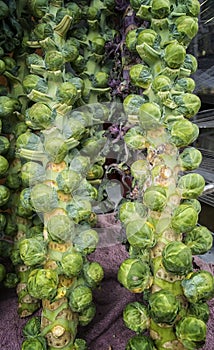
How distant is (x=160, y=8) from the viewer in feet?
2.40

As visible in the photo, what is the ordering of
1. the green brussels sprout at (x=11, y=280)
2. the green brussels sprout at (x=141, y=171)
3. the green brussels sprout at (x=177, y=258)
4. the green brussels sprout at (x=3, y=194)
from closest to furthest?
the green brussels sprout at (x=177, y=258) < the green brussels sprout at (x=141, y=171) < the green brussels sprout at (x=3, y=194) < the green brussels sprout at (x=11, y=280)

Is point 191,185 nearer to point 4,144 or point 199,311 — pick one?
point 199,311

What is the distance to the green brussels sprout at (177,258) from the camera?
0.68 meters

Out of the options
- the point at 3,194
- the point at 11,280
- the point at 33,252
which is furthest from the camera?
the point at 11,280

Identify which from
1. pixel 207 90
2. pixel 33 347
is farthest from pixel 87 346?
pixel 207 90

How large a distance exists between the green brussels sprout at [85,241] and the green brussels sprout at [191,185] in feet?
0.62

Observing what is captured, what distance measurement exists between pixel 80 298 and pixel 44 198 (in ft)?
0.63

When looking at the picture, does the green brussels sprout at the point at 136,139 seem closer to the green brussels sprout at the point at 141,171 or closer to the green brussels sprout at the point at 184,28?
the green brussels sprout at the point at 141,171

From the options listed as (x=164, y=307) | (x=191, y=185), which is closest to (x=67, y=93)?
(x=191, y=185)

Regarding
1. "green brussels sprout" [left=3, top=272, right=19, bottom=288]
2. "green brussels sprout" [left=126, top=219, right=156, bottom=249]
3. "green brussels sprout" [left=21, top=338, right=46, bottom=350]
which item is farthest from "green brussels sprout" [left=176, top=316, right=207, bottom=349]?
"green brussels sprout" [left=3, top=272, right=19, bottom=288]

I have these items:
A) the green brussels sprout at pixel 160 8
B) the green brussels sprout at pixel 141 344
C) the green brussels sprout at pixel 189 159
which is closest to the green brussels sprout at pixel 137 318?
the green brussels sprout at pixel 141 344

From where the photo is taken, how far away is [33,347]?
2.46 feet

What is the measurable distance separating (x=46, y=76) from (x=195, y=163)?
0.33 meters

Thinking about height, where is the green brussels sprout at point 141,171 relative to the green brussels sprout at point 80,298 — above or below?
A: above
